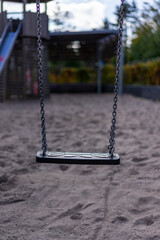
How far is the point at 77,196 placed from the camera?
2225mm

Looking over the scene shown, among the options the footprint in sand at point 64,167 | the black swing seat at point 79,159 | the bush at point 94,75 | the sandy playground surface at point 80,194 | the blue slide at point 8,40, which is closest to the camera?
the sandy playground surface at point 80,194

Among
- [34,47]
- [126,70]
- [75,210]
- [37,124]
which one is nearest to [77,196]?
[75,210]

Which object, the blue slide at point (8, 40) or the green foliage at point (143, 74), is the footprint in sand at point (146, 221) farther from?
the green foliage at point (143, 74)

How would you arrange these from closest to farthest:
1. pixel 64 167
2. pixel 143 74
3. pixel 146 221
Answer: pixel 146 221 < pixel 64 167 < pixel 143 74

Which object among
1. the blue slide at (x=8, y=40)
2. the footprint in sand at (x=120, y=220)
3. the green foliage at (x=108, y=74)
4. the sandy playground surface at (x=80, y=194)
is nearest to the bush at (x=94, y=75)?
the green foliage at (x=108, y=74)

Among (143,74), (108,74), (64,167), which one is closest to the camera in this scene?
(64,167)

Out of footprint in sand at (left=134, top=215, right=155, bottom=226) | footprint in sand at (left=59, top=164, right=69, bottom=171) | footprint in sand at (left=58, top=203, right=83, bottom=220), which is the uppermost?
footprint in sand at (left=134, top=215, right=155, bottom=226)

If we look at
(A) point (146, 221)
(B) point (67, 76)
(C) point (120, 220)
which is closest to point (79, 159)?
(C) point (120, 220)

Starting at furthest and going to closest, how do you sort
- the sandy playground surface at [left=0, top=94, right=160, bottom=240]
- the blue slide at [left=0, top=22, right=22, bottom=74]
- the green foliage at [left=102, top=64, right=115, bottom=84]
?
the green foliage at [left=102, top=64, right=115, bottom=84] → the blue slide at [left=0, top=22, right=22, bottom=74] → the sandy playground surface at [left=0, top=94, right=160, bottom=240]

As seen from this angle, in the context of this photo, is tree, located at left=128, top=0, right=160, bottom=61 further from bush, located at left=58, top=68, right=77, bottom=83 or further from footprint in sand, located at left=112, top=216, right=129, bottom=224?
footprint in sand, located at left=112, top=216, right=129, bottom=224

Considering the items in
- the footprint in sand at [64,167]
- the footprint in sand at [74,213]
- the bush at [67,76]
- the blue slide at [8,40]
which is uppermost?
the blue slide at [8,40]

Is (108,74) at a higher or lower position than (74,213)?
lower

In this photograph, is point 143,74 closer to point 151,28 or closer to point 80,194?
point 151,28

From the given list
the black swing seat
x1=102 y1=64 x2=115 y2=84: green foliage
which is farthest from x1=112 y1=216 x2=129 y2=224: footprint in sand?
x1=102 y1=64 x2=115 y2=84: green foliage
